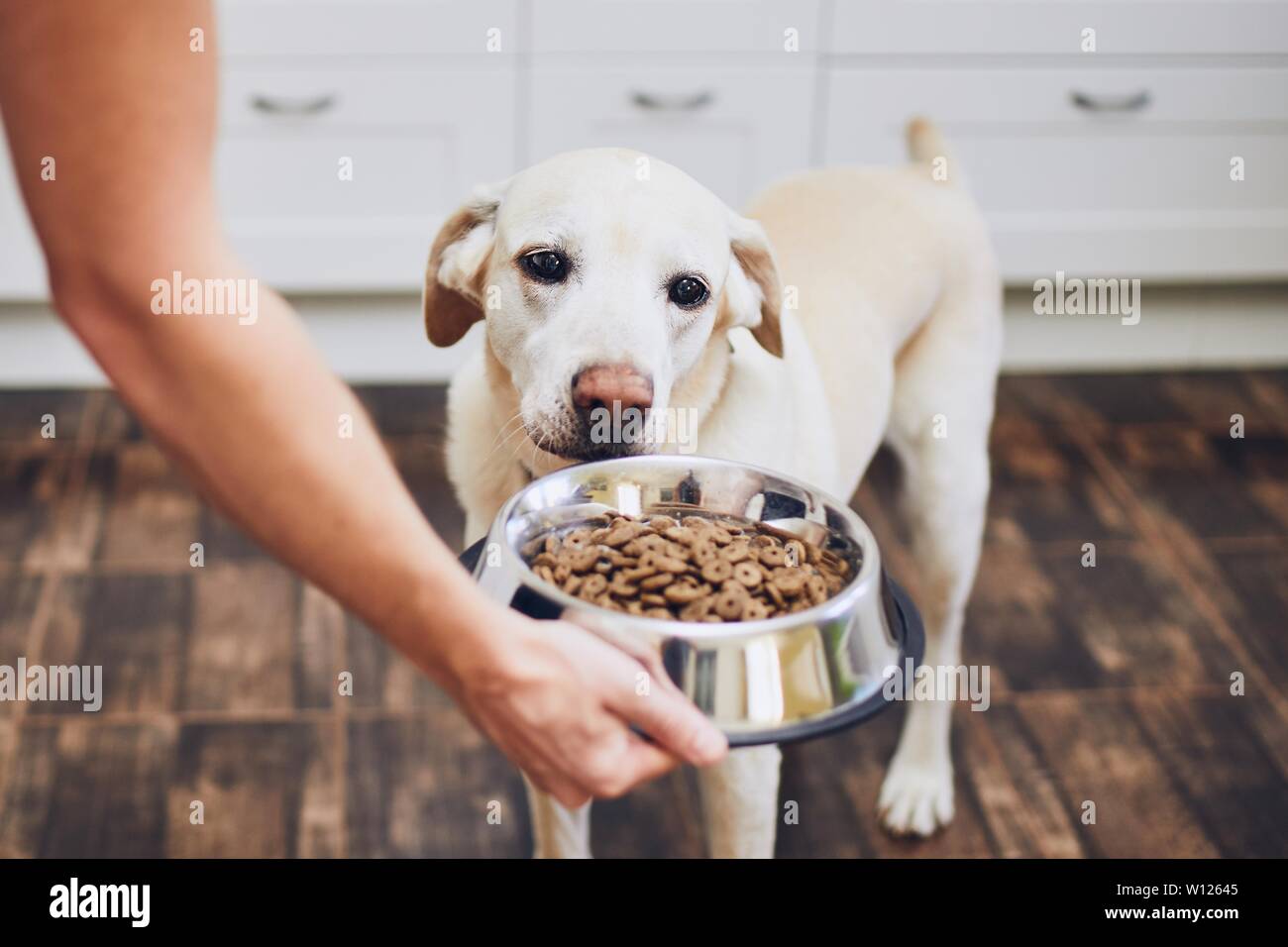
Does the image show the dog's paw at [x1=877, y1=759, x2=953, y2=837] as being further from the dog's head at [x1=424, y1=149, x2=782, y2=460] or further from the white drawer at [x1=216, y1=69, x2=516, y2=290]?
the white drawer at [x1=216, y1=69, x2=516, y2=290]

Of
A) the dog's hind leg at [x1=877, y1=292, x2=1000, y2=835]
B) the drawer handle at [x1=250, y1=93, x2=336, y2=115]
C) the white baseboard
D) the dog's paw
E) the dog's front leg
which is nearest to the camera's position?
the dog's front leg

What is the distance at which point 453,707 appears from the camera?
183 centimetres

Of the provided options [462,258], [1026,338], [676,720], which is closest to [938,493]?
[462,258]

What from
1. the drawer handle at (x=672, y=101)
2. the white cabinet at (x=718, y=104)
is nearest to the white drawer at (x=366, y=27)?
the white cabinet at (x=718, y=104)

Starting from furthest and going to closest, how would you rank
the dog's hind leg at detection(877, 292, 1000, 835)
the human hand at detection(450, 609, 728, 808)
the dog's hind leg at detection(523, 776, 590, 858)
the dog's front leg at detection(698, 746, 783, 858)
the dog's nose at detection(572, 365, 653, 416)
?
the dog's hind leg at detection(877, 292, 1000, 835) → the dog's hind leg at detection(523, 776, 590, 858) → the dog's front leg at detection(698, 746, 783, 858) → the dog's nose at detection(572, 365, 653, 416) → the human hand at detection(450, 609, 728, 808)

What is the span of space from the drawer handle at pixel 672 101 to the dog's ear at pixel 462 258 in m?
1.21

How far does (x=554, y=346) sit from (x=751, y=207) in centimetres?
70

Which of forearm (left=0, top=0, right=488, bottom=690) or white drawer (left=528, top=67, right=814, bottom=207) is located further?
white drawer (left=528, top=67, right=814, bottom=207)

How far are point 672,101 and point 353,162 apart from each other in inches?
22.0

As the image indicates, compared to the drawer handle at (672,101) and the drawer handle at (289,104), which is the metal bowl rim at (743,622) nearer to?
the drawer handle at (672,101)

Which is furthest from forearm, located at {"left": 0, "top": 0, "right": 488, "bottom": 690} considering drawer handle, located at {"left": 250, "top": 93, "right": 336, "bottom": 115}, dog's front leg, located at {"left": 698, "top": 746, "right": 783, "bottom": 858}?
drawer handle, located at {"left": 250, "top": 93, "right": 336, "bottom": 115}

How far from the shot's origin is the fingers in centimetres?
72

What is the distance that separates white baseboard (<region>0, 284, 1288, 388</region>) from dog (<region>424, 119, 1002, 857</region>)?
1.07 metres

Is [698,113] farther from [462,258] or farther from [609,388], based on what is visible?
[609,388]
